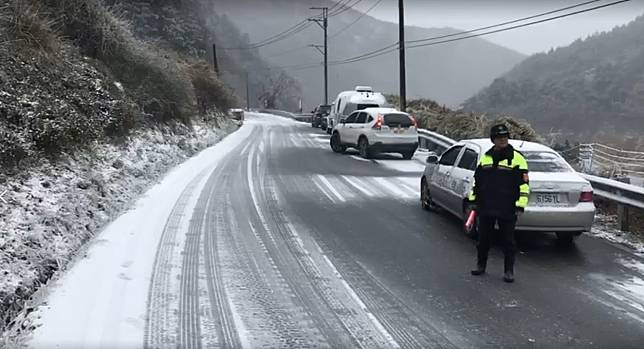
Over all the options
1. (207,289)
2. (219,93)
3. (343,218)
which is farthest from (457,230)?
(219,93)

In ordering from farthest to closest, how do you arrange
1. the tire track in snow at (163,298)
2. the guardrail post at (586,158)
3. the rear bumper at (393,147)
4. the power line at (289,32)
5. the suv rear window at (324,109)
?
the power line at (289,32) → the suv rear window at (324,109) → the rear bumper at (393,147) → the guardrail post at (586,158) → the tire track in snow at (163,298)

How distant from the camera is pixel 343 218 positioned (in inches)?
374

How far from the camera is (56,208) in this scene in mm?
7453

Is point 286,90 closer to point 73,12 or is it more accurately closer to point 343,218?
point 73,12

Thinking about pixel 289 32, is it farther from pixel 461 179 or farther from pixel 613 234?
pixel 613 234

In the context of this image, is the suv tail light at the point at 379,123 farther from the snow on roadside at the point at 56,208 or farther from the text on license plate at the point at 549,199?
the text on license plate at the point at 549,199

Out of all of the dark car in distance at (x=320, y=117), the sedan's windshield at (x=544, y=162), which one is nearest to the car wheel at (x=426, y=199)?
the sedan's windshield at (x=544, y=162)

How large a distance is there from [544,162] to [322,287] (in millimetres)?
3978

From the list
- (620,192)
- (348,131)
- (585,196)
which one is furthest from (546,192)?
(348,131)

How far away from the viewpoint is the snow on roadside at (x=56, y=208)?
548 cm

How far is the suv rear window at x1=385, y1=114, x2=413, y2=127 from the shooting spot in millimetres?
19438

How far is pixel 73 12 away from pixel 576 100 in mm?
50235

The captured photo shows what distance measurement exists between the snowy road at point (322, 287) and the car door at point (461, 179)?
1.38 ft

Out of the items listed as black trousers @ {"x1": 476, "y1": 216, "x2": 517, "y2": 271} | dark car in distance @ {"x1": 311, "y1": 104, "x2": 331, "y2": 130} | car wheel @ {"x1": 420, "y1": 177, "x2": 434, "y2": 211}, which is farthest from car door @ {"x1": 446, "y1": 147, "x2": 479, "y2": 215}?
dark car in distance @ {"x1": 311, "y1": 104, "x2": 331, "y2": 130}
